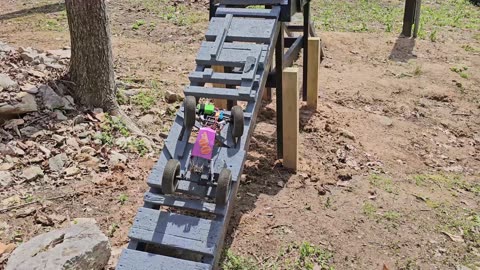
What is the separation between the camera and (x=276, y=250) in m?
3.30

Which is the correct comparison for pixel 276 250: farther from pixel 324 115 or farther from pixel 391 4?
pixel 391 4

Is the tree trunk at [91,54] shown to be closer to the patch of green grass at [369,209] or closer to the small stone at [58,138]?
the small stone at [58,138]

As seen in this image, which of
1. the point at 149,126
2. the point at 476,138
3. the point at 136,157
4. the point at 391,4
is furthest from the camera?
the point at 391,4

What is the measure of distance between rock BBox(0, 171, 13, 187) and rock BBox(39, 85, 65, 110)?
802mm

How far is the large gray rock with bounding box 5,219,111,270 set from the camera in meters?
2.68

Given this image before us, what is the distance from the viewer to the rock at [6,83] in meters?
4.20

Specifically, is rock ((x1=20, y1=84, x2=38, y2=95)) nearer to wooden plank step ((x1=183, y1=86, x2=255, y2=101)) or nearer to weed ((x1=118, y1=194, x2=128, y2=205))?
weed ((x1=118, y1=194, x2=128, y2=205))

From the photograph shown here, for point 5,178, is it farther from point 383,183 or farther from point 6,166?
point 383,183

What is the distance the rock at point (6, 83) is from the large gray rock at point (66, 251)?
187 cm

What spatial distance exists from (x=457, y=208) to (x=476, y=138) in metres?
1.68

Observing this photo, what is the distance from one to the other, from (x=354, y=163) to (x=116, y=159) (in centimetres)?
217

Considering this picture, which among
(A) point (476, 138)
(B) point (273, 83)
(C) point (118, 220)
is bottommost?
(A) point (476, 138)

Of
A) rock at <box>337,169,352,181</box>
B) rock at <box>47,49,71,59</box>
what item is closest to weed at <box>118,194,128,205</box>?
rock at <box>337,169,352,181</box>

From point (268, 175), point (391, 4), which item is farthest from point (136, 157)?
point (391, 4)
